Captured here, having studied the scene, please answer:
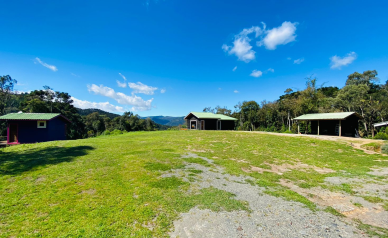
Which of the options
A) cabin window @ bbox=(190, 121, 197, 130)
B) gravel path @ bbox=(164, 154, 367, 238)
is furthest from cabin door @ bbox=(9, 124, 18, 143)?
cabin window @ bbox=(190, 121, 197, 130)

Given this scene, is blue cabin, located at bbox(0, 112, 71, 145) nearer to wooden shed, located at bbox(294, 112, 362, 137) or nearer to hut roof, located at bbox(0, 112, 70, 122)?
hut roof, located at bbox(0, 112, 70, 122)

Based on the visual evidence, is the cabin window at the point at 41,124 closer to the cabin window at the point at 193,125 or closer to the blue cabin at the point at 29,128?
the blue cabin at the point at 29,128

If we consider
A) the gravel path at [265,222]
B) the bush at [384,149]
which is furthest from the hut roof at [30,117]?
the bush at [384,149]

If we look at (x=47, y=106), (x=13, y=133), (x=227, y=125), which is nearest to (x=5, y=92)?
(x=47, y=106)

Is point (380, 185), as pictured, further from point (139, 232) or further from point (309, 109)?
point (309, 109)

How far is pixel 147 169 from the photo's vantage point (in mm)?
6879

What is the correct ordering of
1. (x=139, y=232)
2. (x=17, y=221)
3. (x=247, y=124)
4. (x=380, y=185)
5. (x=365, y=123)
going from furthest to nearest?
(x=247, y=124), (x=365, y=123), (x=380, y=185), (x=17, y=221), (x=139, y=232)

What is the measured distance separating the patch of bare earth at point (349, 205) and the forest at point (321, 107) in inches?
978

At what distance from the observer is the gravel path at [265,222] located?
3.14 meters

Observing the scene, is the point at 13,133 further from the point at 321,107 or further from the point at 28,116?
the point at 321,107

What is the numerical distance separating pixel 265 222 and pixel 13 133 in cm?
2602

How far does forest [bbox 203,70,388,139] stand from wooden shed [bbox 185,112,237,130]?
20.2 ft

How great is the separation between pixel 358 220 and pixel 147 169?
6.72 meters

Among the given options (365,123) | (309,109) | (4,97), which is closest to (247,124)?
(309,109)
